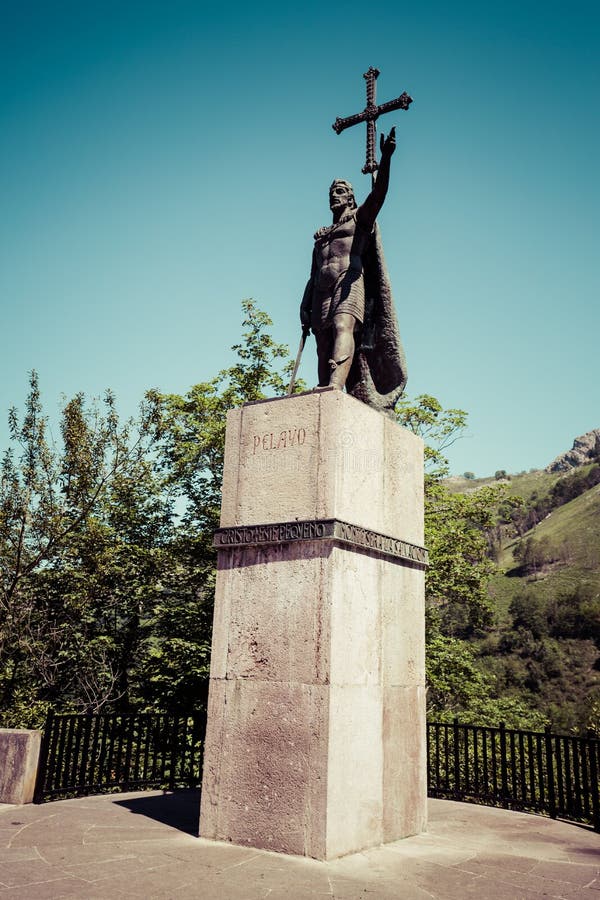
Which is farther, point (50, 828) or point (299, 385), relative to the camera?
point (299, 385)

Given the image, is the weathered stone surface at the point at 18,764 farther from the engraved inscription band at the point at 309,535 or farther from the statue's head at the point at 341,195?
the statue's head at the point at 341,195

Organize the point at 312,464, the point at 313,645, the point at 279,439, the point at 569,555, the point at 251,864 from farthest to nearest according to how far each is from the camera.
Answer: the point at 569,555, the point at 279,439, the point at 312,464, the point at 313,645, the point at 251,864

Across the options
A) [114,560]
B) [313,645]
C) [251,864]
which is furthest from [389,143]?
[114,560]

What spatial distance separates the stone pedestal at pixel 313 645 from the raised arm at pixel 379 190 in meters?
Answer: 2.40

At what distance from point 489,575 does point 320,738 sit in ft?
57.1

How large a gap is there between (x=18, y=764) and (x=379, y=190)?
25.5 ft

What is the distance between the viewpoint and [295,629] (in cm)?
643

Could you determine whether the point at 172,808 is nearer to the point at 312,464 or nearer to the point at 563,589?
the point at 312,464

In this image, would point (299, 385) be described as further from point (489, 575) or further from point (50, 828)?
point (50, 828)

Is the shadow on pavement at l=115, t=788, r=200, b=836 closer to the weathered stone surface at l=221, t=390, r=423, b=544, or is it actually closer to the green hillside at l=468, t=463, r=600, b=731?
the weathered stone surface at l=221, t=390, r=423, b=544

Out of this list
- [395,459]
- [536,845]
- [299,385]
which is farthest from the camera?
[299,385]

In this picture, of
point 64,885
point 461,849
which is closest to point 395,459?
point 461,849

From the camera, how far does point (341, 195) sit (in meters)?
8.59

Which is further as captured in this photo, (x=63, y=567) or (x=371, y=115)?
(x=63, y=567)
